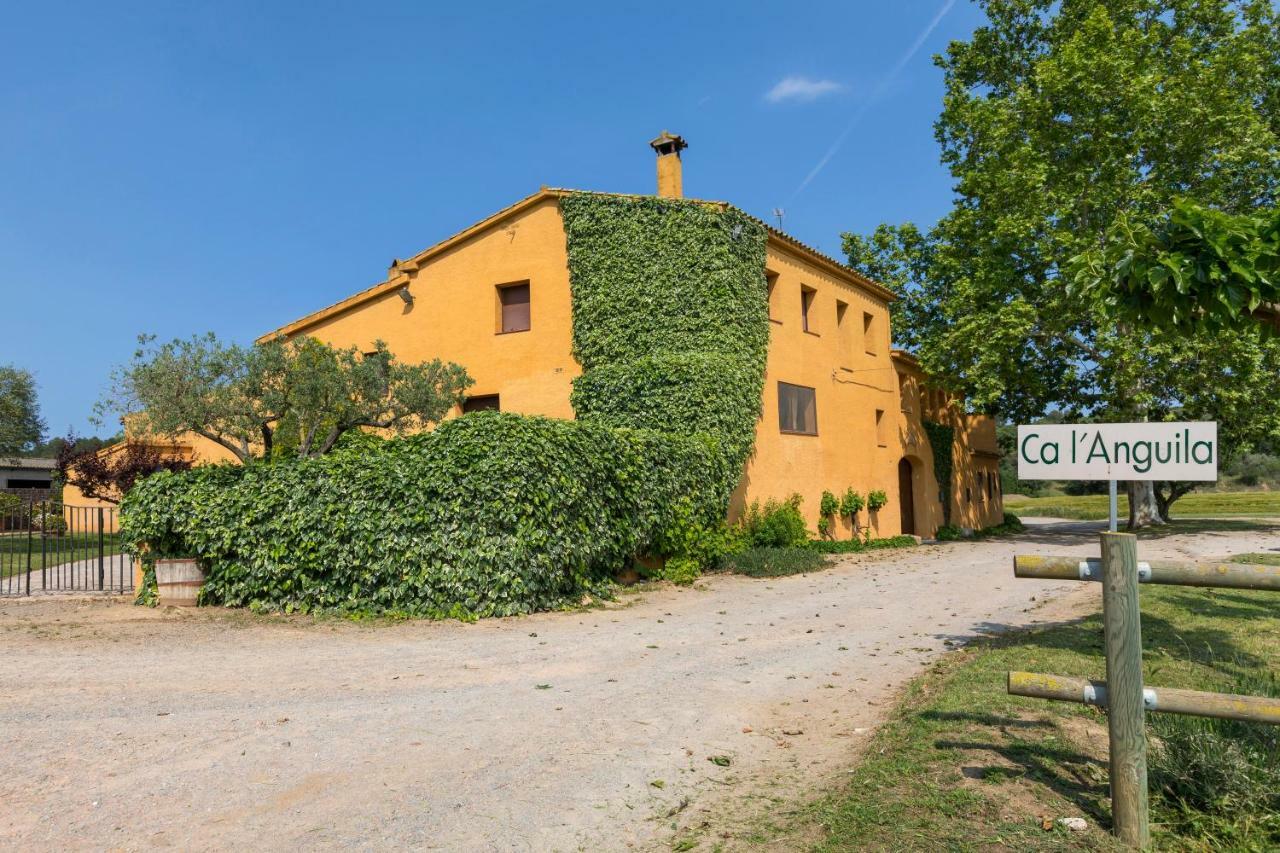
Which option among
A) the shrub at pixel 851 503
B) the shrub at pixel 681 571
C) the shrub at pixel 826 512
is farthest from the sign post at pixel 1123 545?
the shrub at pixel 851 503

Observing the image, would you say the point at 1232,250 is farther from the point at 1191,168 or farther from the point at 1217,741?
the point at 1191,168

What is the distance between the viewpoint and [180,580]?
10.7m

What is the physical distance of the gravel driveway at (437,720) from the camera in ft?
13.0

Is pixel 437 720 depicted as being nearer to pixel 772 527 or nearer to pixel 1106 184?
pixel 772 527

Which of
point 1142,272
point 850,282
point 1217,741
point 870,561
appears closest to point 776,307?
point 850,282

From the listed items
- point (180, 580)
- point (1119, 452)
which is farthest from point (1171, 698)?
point (180, 580)

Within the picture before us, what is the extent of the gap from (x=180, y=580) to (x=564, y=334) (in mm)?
10340

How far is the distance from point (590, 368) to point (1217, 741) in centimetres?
1562

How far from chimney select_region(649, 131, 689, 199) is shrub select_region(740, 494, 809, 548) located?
8.49 metres

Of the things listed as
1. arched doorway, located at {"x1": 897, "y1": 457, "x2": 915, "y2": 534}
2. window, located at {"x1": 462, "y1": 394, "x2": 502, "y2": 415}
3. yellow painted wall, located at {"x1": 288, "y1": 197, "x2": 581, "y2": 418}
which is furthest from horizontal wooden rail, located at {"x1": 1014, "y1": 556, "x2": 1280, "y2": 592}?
arched doorway, located at {"x1": 897, "y1": 457, "x2": 915, "y2": 534}

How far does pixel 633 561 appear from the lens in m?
14.2

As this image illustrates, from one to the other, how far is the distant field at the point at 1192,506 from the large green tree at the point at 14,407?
152 ft

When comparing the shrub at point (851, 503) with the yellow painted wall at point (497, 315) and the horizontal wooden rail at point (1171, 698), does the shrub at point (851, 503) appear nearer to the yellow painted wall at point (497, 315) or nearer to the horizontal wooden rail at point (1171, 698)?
the yellow painted wall at point (497, 315)

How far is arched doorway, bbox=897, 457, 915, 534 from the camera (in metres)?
27.4
